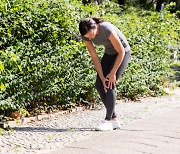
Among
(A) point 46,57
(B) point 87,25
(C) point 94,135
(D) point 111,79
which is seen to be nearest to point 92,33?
(B) point 87,25

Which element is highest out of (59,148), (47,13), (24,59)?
(47,13)

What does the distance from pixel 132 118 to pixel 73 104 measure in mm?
1056

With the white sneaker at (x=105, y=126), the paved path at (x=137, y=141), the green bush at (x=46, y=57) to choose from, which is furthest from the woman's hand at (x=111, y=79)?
the green bush at (x=46, y=57)

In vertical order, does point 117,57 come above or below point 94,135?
above

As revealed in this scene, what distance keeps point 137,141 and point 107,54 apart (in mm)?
1380

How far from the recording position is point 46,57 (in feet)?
21.0

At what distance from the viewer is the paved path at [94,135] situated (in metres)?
4.75

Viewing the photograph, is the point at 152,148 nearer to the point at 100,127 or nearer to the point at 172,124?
the point at 100,127

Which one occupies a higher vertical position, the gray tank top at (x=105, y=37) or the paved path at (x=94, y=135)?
the gray tank top at (x=105, y=37)

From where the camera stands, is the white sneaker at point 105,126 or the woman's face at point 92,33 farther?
the white sneaker at point 105,126

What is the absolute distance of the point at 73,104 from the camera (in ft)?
23.1

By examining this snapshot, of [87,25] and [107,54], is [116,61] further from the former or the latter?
[87,25]

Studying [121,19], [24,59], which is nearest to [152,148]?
[24,59]

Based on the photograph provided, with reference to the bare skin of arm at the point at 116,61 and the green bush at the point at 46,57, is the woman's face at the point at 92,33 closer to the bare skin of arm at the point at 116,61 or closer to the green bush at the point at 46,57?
the bare skin of arm at the point at 116,61
